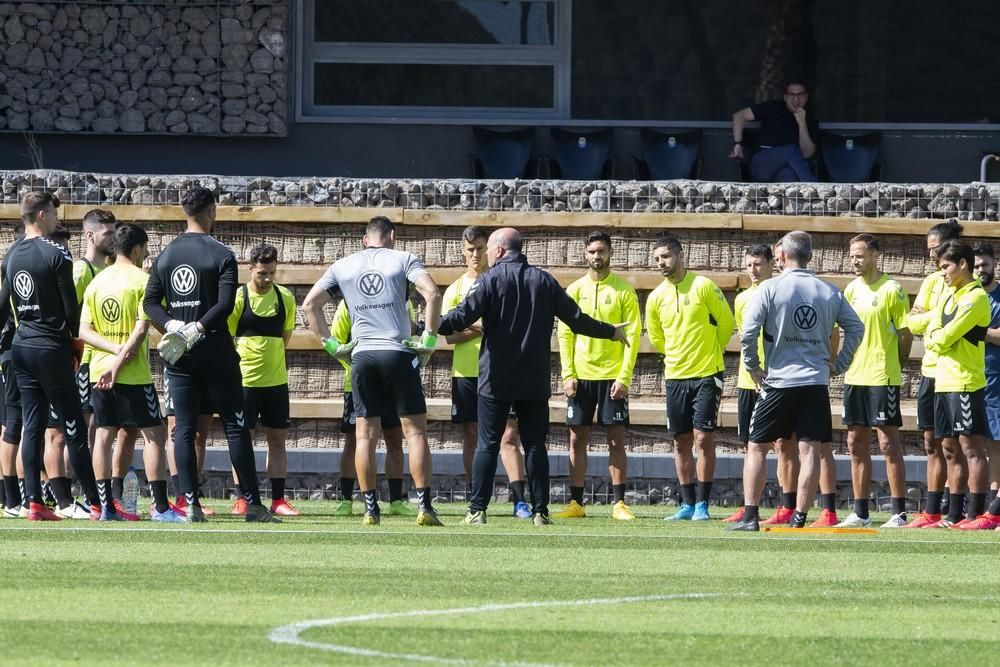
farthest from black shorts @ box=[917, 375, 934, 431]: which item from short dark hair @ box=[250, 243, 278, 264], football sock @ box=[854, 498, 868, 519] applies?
short dark hair @ box=[250, 243, 278, 264]

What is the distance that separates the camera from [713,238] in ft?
51.0

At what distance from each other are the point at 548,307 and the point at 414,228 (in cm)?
403

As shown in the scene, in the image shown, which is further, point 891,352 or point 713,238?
point 713,238

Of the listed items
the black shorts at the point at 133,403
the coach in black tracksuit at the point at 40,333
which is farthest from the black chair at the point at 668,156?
the coach in black tracksuit at the point at 40,333

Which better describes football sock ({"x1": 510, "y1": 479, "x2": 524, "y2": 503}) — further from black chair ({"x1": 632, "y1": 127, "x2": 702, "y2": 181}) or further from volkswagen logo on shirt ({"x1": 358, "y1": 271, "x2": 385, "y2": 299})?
black chair ({"x1": 632, "y1": 127, "x2": 702, "y2": 181})

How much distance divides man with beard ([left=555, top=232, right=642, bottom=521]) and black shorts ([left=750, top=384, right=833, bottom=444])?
6.29ft

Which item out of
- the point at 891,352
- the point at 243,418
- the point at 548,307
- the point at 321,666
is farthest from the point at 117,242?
the point at 321,666

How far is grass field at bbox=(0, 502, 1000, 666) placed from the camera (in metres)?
6.39

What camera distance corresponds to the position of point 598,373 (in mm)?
13484

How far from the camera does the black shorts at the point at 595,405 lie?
1334cm

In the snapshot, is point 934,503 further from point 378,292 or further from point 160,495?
point 160,495

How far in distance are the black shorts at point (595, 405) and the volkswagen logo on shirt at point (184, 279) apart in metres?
3.45

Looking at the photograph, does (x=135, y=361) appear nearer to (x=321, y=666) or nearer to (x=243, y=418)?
(x=243, y=418)

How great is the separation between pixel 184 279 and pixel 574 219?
5128 millimetres
